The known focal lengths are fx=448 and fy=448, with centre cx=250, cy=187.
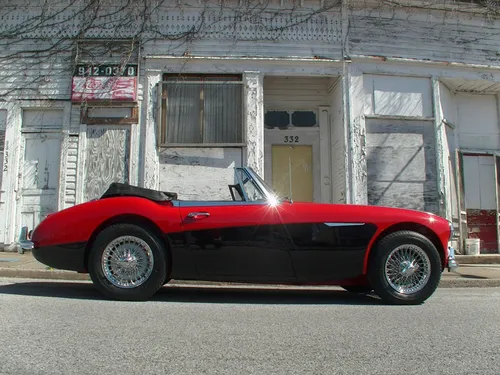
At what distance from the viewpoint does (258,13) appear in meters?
10.0

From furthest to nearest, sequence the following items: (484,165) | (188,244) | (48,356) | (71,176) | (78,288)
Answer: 1. (484,165)
2. (71,176)
3. (78,288)
4. (188,244)
5. (48,356)

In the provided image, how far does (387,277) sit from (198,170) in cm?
591

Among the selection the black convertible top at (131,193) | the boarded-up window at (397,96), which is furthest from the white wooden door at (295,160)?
the black convertible top at (131,193)

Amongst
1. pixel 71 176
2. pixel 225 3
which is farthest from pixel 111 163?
pixel 225 3

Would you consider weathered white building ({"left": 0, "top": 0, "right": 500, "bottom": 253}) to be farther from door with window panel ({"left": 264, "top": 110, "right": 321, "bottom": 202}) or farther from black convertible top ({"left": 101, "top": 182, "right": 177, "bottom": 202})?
Answer: black convertible top ({"left": 101, "top": 182, "right": 177, "bottom": 202})

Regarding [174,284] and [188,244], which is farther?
[174,284]

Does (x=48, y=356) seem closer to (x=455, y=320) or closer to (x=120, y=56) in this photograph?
(x=455, y=320)

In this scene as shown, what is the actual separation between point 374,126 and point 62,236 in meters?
7.46

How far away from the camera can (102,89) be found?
9.70 meters

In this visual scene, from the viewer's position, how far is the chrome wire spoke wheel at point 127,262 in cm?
455

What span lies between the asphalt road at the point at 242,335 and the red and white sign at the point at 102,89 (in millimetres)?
5548

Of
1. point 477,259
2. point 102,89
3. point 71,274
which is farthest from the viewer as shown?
point 102,89

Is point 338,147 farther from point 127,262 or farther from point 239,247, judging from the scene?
point 127,262

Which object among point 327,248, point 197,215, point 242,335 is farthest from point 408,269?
point 197,215
